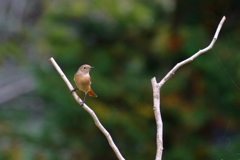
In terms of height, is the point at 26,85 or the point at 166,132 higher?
the point at 26,85

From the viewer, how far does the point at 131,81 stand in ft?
19.7

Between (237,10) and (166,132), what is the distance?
1535 millimetres

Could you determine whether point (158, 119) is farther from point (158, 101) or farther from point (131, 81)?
point (131, 81)

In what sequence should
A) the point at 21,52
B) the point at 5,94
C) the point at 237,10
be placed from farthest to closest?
the point at 5,94 < the point at 21,52 < the point at 237,10

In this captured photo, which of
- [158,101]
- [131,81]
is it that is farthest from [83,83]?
[131,81]

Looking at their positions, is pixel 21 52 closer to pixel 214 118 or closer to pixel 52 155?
pixel 52 155

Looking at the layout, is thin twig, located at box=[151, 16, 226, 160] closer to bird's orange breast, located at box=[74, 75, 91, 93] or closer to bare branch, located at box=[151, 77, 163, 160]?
bare branch, located at box=[151, 77, 163, 160]

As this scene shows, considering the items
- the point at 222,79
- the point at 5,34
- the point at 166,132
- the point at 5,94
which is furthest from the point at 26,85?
the point at 222,79

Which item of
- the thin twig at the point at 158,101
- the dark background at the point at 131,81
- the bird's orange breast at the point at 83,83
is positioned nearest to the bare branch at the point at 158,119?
the thin twig at the point at 158,101

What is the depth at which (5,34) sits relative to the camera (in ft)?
22.9

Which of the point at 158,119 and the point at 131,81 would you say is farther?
the point at 131,81

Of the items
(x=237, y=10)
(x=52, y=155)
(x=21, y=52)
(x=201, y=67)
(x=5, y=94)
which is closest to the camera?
(x=237, y=10)

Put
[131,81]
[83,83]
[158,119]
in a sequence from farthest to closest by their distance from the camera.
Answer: [131,81]
[83,83]
[158,119]

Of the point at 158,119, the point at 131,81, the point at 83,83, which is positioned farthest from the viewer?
the point at 131,81
